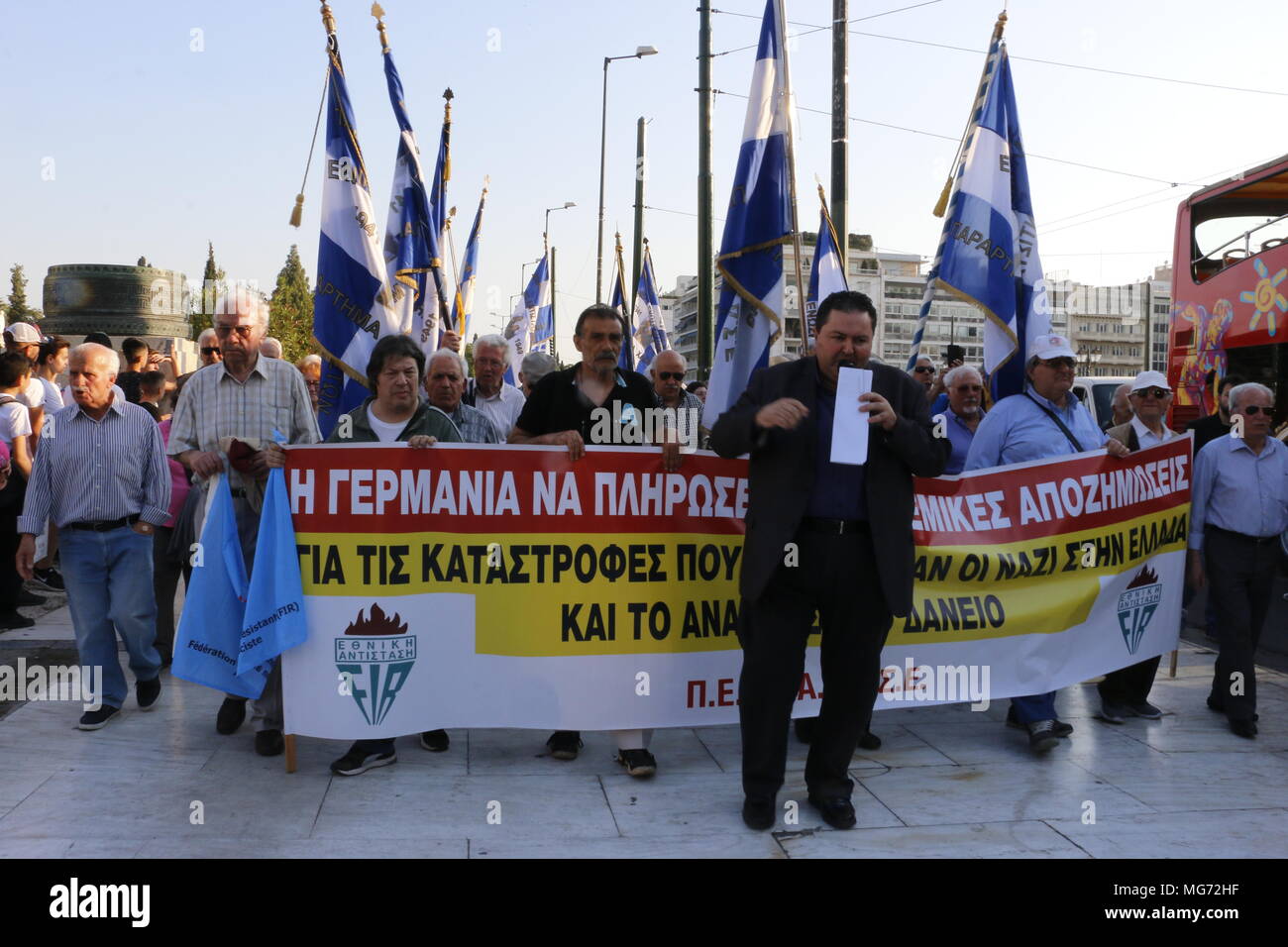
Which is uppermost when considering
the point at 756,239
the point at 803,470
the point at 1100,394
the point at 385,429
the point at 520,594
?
the point at 756,239

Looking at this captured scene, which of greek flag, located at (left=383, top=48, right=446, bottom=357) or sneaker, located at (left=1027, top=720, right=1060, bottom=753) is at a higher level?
greek flag, located at (left=383, top=48, right=446, bottom=357)

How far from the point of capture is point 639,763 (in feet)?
15.9

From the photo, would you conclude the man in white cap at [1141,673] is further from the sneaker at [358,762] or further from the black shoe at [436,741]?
the sneaker at [358,762]

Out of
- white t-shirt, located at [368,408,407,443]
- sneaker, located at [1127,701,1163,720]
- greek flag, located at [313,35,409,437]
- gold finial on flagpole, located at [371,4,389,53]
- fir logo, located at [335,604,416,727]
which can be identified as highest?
gold finial on flagpole, located at [371,4,389,53]

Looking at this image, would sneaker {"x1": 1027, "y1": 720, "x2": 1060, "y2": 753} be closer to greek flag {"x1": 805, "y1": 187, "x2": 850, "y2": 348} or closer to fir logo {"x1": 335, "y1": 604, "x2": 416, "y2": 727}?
fir logo {"x1": 335, "y1": 604, "x2": 416, "y2": 727}

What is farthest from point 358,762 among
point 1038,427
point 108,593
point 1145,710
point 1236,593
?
point 1236,593

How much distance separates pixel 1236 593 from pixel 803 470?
10.1 ft

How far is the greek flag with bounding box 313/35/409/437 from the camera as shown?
6.92 metres

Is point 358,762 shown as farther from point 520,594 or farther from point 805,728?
point 805,728

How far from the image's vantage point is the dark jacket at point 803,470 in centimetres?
408

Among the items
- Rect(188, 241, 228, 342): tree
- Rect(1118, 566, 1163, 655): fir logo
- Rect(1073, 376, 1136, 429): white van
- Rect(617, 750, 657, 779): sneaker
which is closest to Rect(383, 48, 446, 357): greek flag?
Rect(617, 750, 657, 779): sneaker

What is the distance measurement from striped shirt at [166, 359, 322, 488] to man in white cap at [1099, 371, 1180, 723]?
4372 mm

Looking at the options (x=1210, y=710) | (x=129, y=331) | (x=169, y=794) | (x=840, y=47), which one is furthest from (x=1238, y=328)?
(x=129, y=331)
